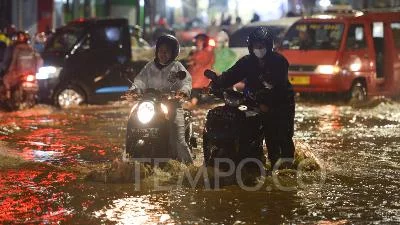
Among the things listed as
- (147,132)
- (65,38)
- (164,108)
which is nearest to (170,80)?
(164,108)

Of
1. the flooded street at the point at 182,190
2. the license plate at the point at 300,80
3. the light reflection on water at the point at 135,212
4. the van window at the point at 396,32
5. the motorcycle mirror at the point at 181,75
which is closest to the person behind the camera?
the light reflection on water at the point at 135,212

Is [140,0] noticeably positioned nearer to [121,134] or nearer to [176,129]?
[121,134]

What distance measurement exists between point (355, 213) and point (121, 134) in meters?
6.52

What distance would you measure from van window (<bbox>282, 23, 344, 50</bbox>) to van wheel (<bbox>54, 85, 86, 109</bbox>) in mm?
4778

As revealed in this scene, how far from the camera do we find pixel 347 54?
18469 millimetres

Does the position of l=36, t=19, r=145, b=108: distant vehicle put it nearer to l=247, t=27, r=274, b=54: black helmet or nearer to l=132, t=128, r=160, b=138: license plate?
l=132, t=128, r=160, b=138: license plate

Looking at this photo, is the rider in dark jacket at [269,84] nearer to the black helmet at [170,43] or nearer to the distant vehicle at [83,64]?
the black helmet at [170,43]

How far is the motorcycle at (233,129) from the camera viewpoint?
8.72 meters

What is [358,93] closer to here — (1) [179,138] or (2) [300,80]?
(2) [300,80]

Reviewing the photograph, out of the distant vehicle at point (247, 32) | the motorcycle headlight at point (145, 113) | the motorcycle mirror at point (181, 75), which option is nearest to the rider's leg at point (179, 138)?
the motorcycle headlight at point (145, 113)

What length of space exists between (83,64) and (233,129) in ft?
31.7

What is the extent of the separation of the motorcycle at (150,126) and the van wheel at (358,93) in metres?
10.1

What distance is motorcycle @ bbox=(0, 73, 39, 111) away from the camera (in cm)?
1700

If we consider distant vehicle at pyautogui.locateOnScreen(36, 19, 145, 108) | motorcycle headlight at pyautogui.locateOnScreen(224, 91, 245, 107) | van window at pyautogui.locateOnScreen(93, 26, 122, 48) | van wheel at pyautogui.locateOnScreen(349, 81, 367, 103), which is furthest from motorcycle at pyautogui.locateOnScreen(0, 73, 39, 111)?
motorcycle headlight at pyautogui.locateOnScreen(224, 91, 245, 107)
